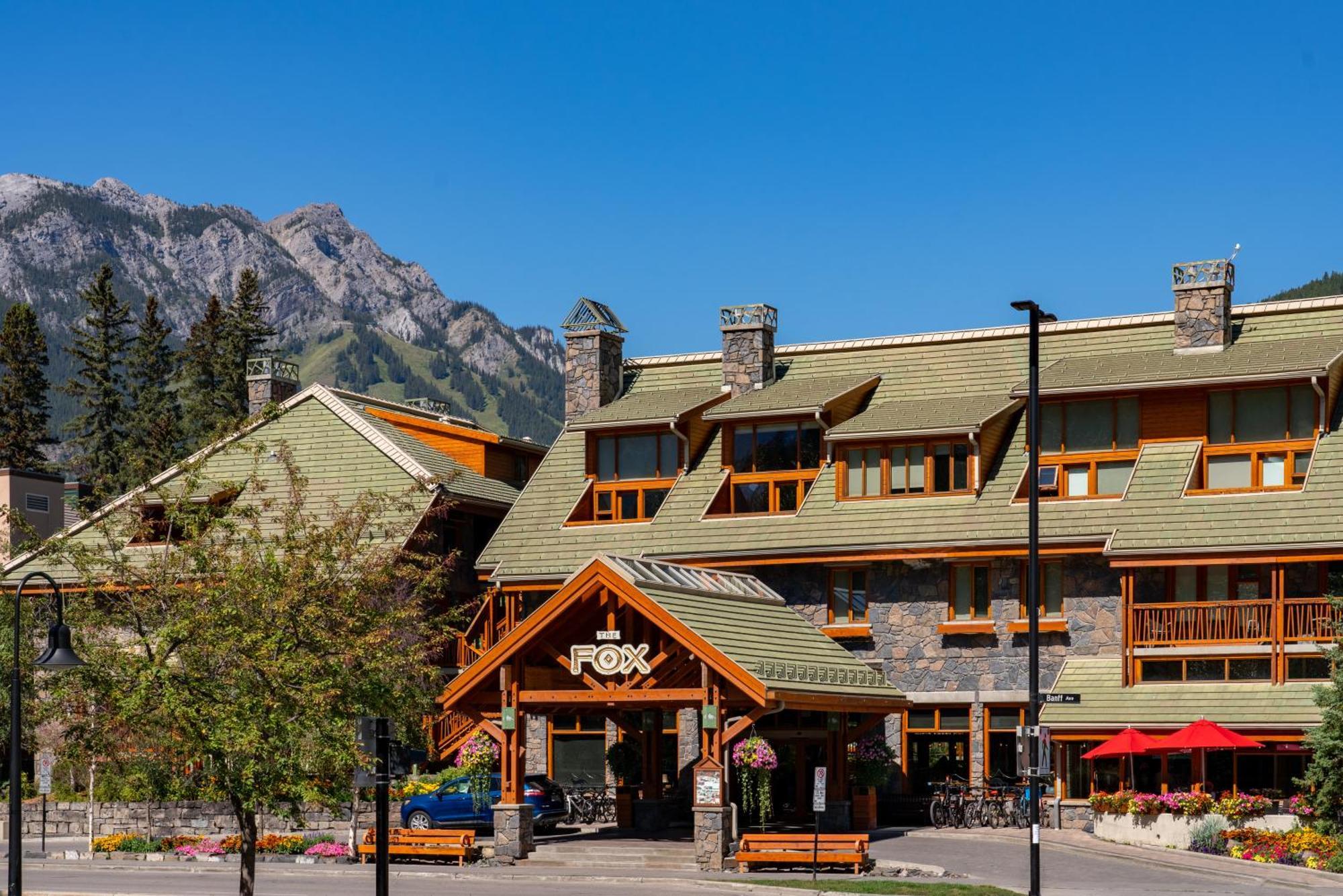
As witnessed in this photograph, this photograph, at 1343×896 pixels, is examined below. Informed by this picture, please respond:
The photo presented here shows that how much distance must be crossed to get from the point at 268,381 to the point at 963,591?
78.8ft

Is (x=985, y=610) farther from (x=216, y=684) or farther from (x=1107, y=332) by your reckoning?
(x=216, y=684)

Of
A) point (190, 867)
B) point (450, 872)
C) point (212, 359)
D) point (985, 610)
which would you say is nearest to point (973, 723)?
point (985, 610)

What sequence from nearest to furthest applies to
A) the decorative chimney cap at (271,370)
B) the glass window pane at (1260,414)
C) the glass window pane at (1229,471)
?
the glass window pane at (1260,414) → the glass window pane at (1229,471) → the decorative chimney cap at (271,370)

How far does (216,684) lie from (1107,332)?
25.9 m

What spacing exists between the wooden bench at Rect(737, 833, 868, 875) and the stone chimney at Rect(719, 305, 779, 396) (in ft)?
52.2

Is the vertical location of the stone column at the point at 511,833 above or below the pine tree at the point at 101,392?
below

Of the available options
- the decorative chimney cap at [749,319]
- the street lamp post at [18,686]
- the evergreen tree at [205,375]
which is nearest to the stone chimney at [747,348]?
the decorative chimney cap at [749,319]

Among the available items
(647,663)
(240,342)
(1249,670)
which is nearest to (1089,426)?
(1249,670)

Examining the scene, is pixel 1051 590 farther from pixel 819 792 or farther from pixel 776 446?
pixel 819 792

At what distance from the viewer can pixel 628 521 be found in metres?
47.9

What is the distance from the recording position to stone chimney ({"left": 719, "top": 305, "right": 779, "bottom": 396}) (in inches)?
1917

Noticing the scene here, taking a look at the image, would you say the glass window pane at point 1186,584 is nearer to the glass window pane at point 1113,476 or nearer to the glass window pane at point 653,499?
the glass window pane at point 1113,476

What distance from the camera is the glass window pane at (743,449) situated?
154ft

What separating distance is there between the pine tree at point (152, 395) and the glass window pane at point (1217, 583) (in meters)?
45.8
